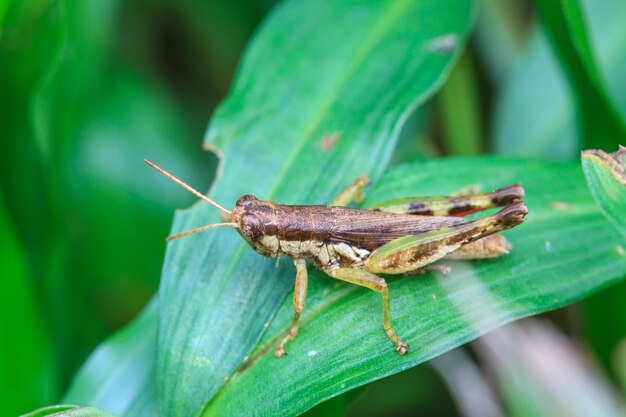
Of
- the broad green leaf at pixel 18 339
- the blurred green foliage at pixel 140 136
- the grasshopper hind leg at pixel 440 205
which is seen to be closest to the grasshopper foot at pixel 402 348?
the blurred green foliage at pixel 140 136

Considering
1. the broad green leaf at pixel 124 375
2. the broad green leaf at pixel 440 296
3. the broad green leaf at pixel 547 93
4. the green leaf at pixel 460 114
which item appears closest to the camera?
the broad green leaf at pixel 440 296

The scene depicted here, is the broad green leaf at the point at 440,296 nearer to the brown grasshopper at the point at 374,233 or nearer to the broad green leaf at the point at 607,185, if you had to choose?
the brown grasshopper at the point at 374,233

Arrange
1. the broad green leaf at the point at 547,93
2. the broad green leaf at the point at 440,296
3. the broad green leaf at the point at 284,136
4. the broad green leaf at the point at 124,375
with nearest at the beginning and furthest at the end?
the broad green leaf at the point at 440,296 → the broad green leaf at the point at 284,136 → the broad green leaf at the point at 124,375 → the broad green leaf at the point at 547,93

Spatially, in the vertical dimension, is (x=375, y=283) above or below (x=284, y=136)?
below

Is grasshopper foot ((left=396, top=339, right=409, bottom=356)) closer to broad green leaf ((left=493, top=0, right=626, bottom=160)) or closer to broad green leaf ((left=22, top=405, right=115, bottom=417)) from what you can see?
broad green leaf ((left=22, top=405, right=115, bottom=417))

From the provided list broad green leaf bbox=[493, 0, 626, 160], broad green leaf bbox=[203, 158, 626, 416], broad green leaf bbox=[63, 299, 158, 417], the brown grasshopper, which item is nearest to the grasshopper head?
the brown grasshopper

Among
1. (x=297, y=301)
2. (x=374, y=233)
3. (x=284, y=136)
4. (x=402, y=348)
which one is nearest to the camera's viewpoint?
(x=402, y=348)

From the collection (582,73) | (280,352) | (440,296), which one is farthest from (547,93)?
(280,352)

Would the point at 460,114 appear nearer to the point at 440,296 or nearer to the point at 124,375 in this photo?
the point at 440,296
